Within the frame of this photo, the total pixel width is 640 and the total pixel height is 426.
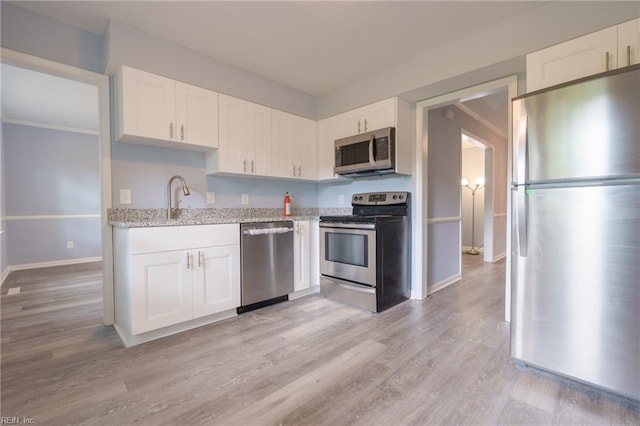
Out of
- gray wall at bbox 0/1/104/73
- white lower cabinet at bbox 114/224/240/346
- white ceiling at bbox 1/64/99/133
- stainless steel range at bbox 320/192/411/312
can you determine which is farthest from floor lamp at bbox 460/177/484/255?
white ceiling at bbox 1/64/99/133

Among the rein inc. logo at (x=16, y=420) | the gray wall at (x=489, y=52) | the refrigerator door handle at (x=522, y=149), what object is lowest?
the rein inc. logo at (x=16, y=420)

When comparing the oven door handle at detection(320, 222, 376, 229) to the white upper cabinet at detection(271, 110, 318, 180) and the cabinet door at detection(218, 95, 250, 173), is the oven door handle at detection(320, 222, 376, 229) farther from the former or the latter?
the cabinet door at detection(218, 95, 250, 173)

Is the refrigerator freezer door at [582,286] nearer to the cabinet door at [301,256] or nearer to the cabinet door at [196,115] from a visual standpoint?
the cabinet door at [301,256]

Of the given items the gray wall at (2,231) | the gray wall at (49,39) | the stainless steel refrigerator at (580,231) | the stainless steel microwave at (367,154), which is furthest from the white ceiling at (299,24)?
the gray wall at (2,231)

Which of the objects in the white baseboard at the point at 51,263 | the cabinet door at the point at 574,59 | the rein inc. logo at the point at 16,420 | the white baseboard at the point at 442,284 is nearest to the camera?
the rein inc. logo at the point at 16,420

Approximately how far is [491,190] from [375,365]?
4.80m

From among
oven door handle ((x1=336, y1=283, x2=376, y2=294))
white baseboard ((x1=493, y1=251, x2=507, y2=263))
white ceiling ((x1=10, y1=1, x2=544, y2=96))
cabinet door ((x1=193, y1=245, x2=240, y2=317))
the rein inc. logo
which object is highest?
white ceiling ((x1=10, y1=1, x2=544, y2=96))

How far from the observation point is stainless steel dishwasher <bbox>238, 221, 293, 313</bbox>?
258 centimetres

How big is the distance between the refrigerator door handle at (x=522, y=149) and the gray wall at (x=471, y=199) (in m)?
5.47

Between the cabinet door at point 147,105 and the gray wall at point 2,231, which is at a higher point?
the cabinet door at point 147,105

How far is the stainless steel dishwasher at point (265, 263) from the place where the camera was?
2.58 meters

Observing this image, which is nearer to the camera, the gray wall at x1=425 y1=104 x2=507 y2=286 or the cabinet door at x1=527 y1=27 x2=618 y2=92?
the cabinet door at x1=527 y1=27 x2=618 y2=92

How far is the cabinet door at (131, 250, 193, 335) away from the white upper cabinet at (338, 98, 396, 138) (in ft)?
7.19

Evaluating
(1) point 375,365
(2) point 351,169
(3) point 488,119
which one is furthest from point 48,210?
(3) point 488,119
